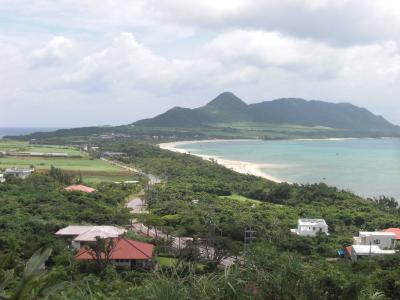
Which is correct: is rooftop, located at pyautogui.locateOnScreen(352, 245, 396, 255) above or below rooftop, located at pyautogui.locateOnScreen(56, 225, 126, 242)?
below

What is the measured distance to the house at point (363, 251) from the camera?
19.4m

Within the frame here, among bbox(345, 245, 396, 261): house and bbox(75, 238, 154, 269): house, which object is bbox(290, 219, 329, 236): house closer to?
bbox(345, 245, 396, 261): house

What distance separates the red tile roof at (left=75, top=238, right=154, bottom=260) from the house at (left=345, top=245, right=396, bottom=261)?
7614 millimetres

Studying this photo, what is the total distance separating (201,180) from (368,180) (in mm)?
18244

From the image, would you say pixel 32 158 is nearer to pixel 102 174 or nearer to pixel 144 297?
pixel 102 174

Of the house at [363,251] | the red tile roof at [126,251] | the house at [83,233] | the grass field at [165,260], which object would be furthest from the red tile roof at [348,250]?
the house at [83,233]

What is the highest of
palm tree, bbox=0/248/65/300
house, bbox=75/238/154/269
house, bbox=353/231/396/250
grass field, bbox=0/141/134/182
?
palm tree, bbox=0/248/65/300

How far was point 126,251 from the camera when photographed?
17297mm

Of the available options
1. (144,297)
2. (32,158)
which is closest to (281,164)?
(32,158)

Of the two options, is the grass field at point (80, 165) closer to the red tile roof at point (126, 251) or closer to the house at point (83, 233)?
the house at point (83, 233)

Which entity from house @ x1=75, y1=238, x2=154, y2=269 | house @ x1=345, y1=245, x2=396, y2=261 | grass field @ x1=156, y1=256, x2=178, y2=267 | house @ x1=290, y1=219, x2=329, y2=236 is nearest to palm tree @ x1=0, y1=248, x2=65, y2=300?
house @ x1=75, y1=238, x2=154, y2=269

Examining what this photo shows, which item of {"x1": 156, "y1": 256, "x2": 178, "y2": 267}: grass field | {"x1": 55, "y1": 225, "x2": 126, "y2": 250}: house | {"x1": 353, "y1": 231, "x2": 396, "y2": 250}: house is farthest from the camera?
{"x1": 353, "y1": 231, "x2": 396, "y2": 250}: house

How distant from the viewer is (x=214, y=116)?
629 feet

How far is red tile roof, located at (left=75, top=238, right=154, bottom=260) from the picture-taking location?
16.7 m
